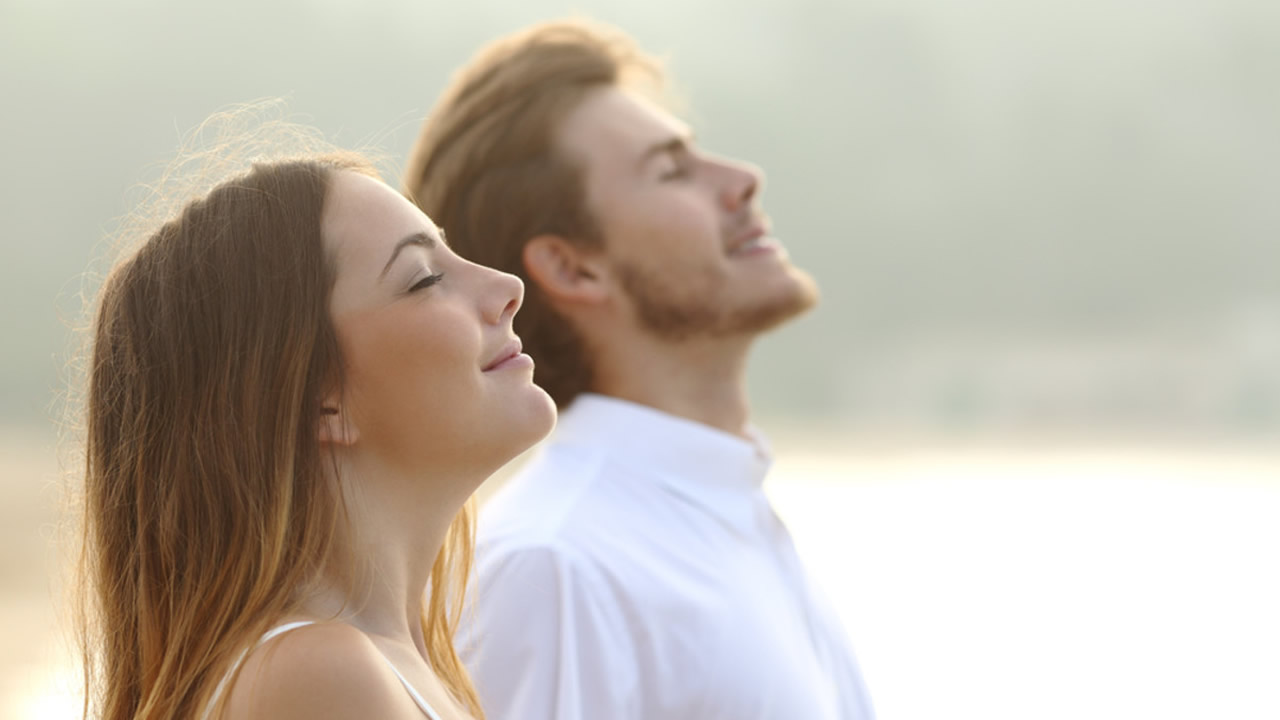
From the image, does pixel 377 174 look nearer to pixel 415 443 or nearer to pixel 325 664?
pixel 415 443

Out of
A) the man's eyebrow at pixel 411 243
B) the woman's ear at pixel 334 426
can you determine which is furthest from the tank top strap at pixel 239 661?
the man's eyebrow at pixel 411 243

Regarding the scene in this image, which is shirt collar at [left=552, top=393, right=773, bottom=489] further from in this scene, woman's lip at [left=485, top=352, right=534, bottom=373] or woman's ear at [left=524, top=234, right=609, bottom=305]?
woman's lip at [left=485, top=352, right=534, bottom=373]

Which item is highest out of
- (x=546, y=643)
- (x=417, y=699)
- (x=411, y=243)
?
(x=411, y=243)

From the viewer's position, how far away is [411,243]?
833 millimetres

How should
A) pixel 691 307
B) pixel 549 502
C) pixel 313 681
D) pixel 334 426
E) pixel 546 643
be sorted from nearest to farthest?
pixel 313 681, pixel 334 426, pixel 546 643, pixel 549 502, pixel 691 307

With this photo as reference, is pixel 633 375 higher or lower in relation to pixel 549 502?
higher

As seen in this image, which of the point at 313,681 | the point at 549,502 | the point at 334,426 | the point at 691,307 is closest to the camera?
the point at 313,681

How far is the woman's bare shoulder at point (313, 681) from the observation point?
2.26 ft

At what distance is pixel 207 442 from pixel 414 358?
13 cm

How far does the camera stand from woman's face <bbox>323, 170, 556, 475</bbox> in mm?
801

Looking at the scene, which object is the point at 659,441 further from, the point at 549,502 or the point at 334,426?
the point at 334,426

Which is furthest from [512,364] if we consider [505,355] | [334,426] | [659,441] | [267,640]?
[659,441]

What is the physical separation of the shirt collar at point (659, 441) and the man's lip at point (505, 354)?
→ 525 millimetres

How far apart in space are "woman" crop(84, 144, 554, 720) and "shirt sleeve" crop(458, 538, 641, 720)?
0.30 meters
